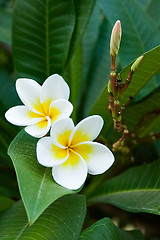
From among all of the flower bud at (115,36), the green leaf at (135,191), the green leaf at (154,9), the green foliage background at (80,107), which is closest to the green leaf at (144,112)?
the green foliage background at (80,107)

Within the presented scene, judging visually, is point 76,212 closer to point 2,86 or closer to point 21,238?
point 21,238

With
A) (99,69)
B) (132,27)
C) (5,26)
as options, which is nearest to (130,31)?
(132,27)

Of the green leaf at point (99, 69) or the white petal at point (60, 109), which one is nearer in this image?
the white petal at point (60, 109)

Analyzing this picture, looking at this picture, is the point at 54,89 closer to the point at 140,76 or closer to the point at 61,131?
the point at 61,131

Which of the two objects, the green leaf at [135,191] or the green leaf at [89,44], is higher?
the green leaf at [89,44]

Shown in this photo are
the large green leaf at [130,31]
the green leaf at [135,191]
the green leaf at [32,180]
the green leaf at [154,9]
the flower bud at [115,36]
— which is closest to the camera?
the green leaf at [32,180]

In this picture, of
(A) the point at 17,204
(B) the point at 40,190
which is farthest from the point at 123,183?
(B) the point at 40,190

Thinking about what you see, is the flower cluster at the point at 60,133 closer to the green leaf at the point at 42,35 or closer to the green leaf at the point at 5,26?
the green leaf at the point at 42,35
